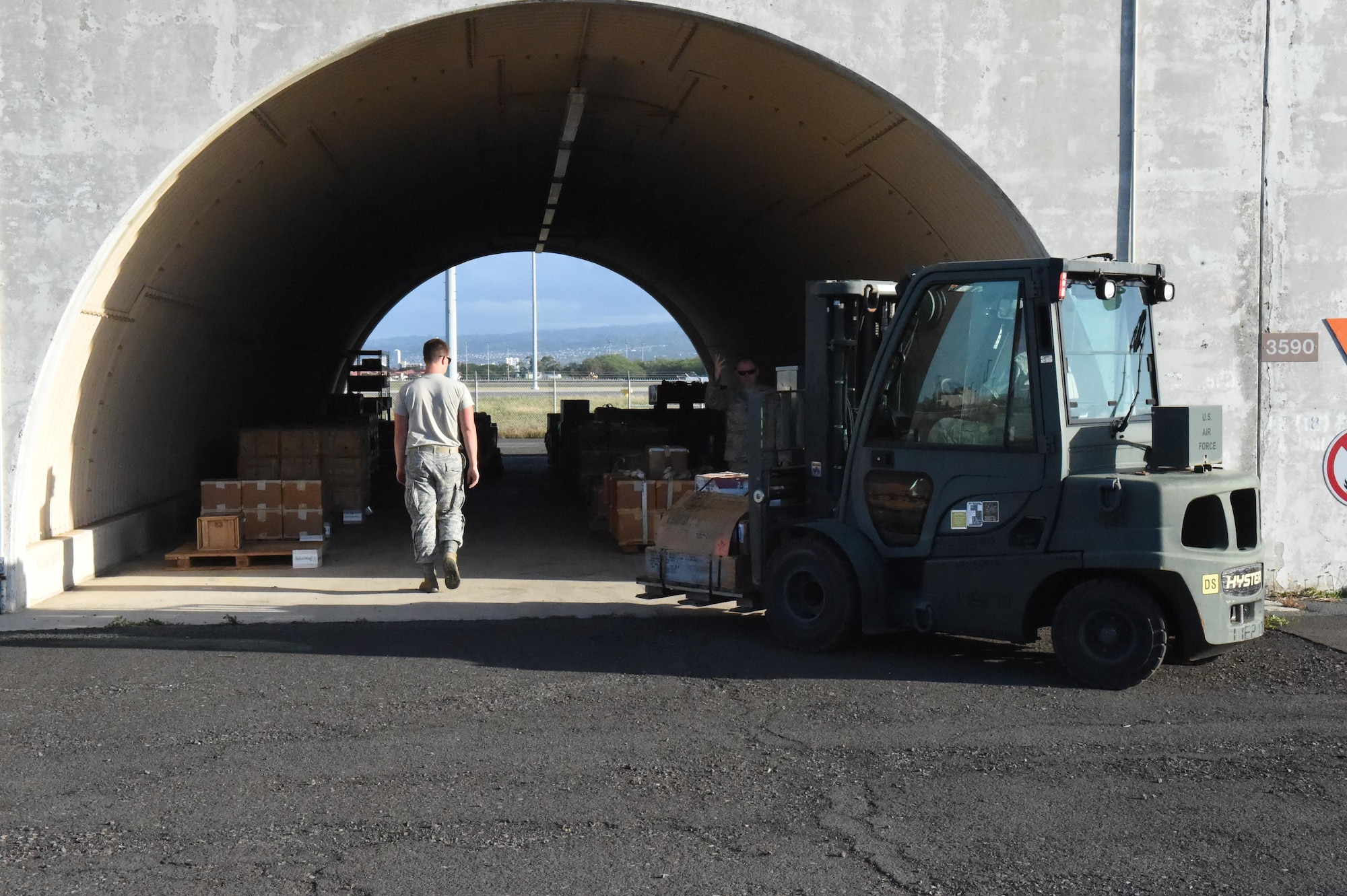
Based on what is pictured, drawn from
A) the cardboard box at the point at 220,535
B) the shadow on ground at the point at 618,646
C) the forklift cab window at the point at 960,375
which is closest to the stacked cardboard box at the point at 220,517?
the cardboard box at the point at 220,535

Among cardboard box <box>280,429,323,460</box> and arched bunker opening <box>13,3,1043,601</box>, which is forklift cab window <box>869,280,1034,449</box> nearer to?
arched bunker opening <box>13,3,1043,601</box>

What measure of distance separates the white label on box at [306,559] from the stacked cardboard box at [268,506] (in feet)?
2.04

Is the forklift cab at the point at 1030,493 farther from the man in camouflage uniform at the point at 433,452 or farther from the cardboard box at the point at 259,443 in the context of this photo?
the cardboard box at the point at 259,443

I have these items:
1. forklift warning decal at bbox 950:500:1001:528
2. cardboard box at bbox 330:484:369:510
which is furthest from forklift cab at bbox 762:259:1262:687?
cardboard box at bbox 330:484:369:510

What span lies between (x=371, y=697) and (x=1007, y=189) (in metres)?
5.90

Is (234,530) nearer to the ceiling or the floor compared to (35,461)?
nearer to the floor

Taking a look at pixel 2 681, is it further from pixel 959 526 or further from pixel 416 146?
pixel 416 146

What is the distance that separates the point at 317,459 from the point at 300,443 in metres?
0.25

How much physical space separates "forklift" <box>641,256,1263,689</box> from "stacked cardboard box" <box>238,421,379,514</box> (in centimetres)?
736

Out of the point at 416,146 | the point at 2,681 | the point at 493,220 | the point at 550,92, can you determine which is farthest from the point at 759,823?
the point at 493,220

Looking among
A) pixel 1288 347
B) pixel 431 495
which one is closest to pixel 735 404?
pixel 431 495

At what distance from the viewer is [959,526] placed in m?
6.90

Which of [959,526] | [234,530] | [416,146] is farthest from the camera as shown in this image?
[416,146]

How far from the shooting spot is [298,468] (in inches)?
525
